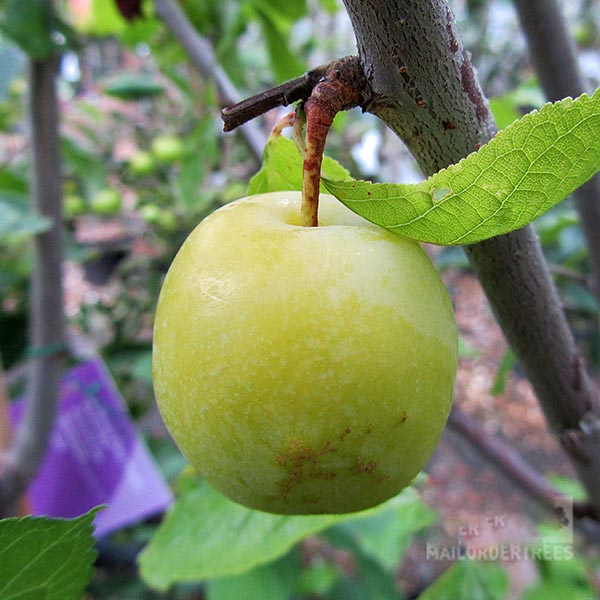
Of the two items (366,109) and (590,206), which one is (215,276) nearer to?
(366,109)

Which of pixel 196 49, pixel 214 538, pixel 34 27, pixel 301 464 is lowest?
pixel 214 538

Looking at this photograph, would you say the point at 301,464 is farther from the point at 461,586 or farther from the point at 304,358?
the point at 461,586

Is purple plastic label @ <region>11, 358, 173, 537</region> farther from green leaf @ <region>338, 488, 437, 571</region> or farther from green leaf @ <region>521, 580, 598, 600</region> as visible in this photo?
green leaf @ <region>521, 580, 598, 600</region>

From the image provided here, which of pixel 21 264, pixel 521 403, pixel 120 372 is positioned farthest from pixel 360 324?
pixel 521 403

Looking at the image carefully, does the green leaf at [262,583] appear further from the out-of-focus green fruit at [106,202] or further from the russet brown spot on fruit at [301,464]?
the out-of-focus green fruit at [106,202]

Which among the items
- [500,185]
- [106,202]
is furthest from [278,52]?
[106,202]

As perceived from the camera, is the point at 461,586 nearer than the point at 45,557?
No

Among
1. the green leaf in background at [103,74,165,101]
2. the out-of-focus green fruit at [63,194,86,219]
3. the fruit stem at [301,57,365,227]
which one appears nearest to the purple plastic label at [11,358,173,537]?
the green leaf in background at [103,74,165,101]
